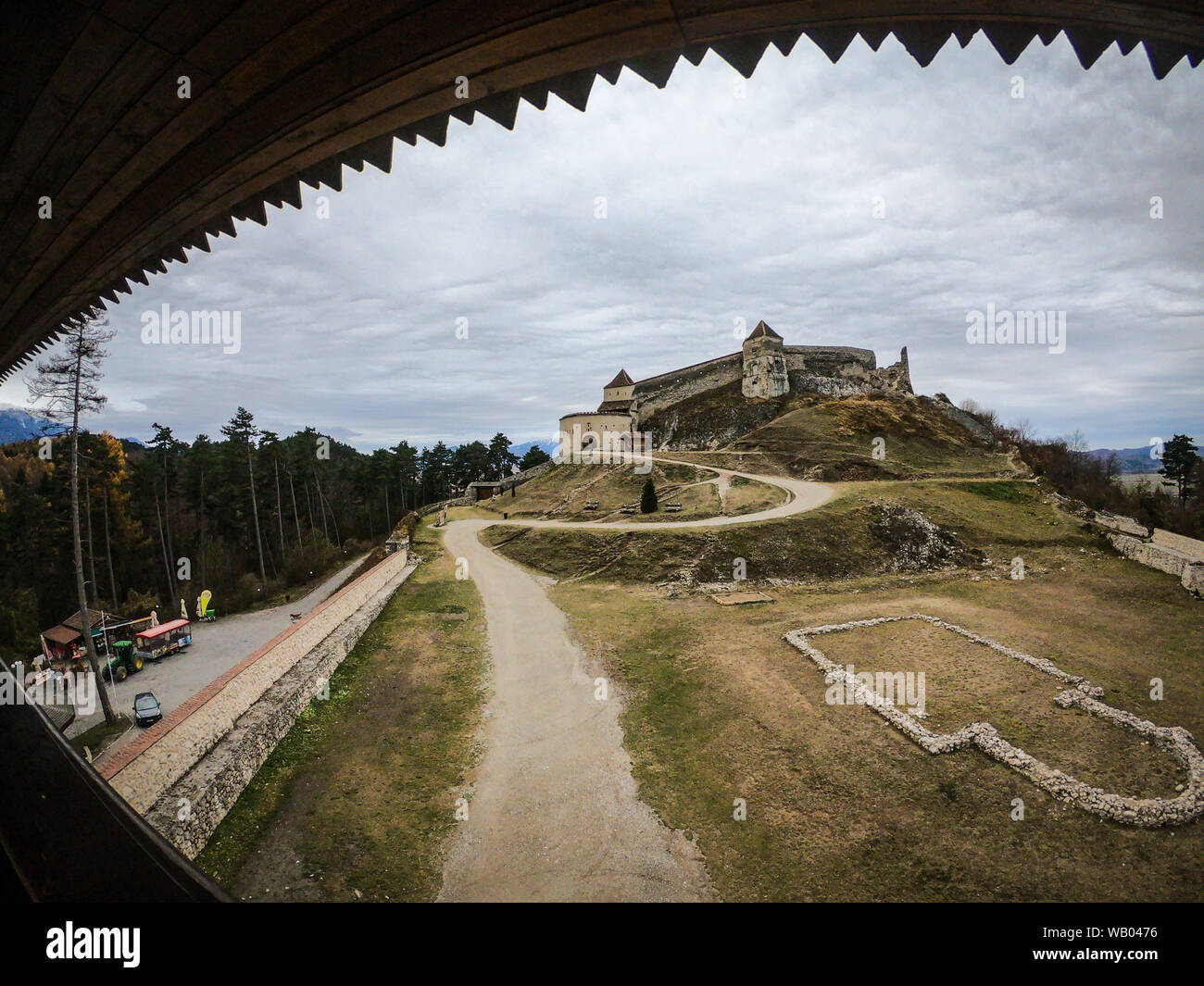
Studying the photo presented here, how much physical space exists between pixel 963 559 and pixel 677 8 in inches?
1132

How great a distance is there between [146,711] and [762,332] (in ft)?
183

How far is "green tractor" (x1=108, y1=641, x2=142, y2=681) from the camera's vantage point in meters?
23.5

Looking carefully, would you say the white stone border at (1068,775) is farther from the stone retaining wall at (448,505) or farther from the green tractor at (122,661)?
the stone retaining wall at (448,505)

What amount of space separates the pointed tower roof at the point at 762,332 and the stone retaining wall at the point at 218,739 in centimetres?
5093

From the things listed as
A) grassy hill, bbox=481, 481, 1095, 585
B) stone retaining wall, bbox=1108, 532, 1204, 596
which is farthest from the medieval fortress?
stone retaining wall, bbox=1108, 532, 1204, 596

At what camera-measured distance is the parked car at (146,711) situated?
18203 millimetres

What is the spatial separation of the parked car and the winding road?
1305 cm

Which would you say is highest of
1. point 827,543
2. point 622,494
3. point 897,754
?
point 622,494

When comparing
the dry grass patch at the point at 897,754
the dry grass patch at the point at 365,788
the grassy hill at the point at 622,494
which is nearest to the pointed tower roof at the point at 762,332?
the grassy hill at the point at 622,494

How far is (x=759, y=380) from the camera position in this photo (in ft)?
180

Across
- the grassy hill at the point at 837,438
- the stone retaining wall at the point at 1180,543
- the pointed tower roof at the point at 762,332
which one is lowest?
the stone retaining wall at the point at 1180,543

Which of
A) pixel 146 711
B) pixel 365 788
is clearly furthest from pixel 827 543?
pixel 146 711

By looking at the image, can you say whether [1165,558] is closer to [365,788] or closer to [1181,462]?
[365,788]

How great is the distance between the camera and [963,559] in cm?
2461
